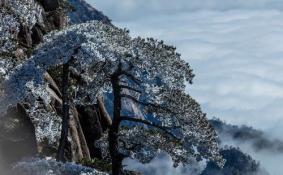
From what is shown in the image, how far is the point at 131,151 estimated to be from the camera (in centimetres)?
3784

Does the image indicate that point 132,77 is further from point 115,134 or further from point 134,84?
point 115,134

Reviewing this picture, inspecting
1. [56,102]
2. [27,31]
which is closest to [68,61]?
[56,102]

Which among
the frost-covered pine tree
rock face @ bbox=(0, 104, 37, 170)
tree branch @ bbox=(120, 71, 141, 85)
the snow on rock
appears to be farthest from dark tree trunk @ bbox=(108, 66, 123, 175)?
rock face @ bbox=(0, 104, 37, 170)

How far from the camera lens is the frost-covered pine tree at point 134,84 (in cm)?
3562

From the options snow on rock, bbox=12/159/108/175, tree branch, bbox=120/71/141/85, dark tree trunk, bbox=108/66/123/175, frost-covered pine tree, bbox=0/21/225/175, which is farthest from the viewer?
snow on rock, bbox=12/159/108/175

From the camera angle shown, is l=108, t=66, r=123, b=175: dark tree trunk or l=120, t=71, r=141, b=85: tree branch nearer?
l=120, t=71, r=141, b=85: tree branch

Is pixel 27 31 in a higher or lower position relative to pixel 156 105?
higher

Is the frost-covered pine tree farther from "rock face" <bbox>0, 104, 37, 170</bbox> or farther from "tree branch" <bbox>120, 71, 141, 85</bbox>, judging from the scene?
"rock face" <bbox>0, 104, 37, 170</bbox>

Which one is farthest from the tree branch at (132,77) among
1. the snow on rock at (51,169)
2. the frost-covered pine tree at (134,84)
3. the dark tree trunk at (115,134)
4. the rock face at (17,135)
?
the rock face at (17,135)

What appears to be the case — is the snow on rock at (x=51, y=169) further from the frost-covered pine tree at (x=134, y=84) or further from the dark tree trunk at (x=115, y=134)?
the frost-covered pine tree at (x=134, y=84)

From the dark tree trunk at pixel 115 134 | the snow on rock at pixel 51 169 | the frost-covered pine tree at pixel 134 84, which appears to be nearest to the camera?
the frost-covered pine tree at pixel 134 84

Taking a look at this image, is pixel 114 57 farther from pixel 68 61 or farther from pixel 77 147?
pixel 77 147

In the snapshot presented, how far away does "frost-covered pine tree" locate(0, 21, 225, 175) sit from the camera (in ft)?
117

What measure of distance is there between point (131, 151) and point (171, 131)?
A: 248 centimetres
